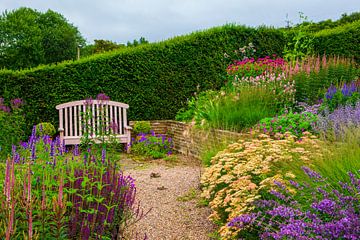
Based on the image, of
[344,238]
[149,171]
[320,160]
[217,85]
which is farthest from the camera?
[217,85]

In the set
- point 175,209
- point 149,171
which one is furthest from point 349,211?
point 149,171

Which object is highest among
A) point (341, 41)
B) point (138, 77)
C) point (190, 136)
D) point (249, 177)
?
point (341, 41)

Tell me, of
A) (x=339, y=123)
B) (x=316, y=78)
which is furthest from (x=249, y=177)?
(x=316, y=78)

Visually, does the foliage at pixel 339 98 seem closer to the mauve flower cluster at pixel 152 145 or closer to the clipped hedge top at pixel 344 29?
the mauve flower cluster at pixel 152 145

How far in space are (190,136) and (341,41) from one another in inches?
235

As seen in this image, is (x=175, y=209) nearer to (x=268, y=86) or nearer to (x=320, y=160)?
(x=320, y=160)

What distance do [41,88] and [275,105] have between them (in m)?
5.56

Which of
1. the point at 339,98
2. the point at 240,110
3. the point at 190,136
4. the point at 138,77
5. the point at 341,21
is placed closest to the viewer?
the point at 339,98

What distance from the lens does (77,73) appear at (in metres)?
9.41

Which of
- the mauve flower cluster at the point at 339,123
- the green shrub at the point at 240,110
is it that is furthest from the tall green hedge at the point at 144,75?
the mauve flower cluster at the point at 339,123

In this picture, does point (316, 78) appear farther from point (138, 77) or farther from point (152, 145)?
point (138, 77)

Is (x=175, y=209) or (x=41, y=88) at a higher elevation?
(x=41, y=88)

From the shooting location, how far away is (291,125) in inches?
210

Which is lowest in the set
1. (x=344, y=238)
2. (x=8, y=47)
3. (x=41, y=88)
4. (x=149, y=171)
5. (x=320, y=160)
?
(x=149, y=171)
